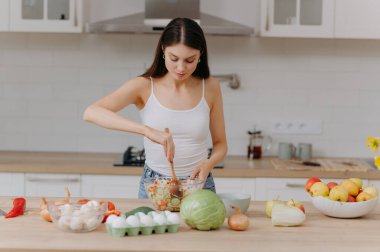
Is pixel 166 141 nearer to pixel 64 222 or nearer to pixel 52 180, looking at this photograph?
pixel 64 222

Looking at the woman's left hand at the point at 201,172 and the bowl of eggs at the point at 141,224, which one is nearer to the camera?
the bowl of eggs at the point at 141,224

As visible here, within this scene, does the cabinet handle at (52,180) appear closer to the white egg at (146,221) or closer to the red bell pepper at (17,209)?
the red bell pepper at (17,209)

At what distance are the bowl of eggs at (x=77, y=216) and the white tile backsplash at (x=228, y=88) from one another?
2381 mm

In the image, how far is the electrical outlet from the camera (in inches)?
186

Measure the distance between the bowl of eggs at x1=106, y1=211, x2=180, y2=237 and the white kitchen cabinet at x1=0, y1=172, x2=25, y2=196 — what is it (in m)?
1.94

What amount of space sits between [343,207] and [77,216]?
0.99m

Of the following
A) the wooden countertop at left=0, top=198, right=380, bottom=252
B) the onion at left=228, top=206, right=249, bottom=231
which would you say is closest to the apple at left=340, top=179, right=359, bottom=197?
the wooden countertop at left=0, top=198, right=380, bottom=252

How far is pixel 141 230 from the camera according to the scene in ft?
7.63

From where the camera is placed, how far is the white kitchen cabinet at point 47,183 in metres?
4.13

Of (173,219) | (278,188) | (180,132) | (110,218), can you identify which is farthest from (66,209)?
(278,188)

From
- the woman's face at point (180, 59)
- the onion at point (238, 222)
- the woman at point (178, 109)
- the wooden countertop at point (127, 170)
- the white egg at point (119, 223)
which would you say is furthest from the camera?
the wooden countertop at point (127, 170)

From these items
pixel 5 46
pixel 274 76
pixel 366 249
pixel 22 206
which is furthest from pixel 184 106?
pixel 5 46

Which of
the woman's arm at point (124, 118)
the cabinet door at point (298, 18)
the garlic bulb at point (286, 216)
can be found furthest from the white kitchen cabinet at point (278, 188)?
the garlic bulb at point (286, 216)

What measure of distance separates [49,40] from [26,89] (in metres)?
0.37
